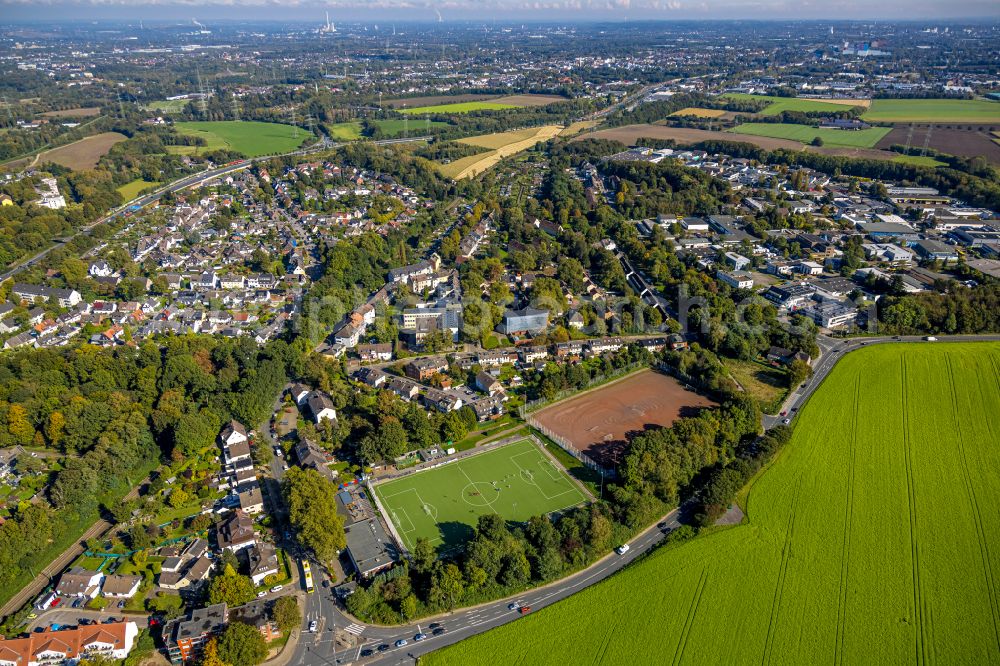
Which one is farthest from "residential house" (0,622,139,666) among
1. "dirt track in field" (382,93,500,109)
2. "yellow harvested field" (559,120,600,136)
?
"dirt track in field" (382,93,500,109)

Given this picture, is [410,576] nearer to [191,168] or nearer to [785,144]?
[191,168]

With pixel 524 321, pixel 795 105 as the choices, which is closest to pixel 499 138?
pixel 795 105

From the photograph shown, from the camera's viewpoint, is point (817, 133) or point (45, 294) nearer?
point (45, 294)

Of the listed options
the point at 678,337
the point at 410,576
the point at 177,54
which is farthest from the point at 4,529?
the point at 177,54

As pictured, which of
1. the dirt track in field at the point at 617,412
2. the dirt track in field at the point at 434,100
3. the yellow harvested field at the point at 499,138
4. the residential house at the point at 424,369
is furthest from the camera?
the dirt track in field at the point at 434,100

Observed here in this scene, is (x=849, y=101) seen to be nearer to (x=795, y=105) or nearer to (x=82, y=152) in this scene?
(x=795, y=105)

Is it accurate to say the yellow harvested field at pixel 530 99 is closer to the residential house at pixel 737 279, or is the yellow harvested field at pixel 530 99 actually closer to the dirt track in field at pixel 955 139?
the dirt track in field at pixel 955 139

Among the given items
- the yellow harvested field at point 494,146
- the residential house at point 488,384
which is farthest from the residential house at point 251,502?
the yellow harvested field at point 494,146
